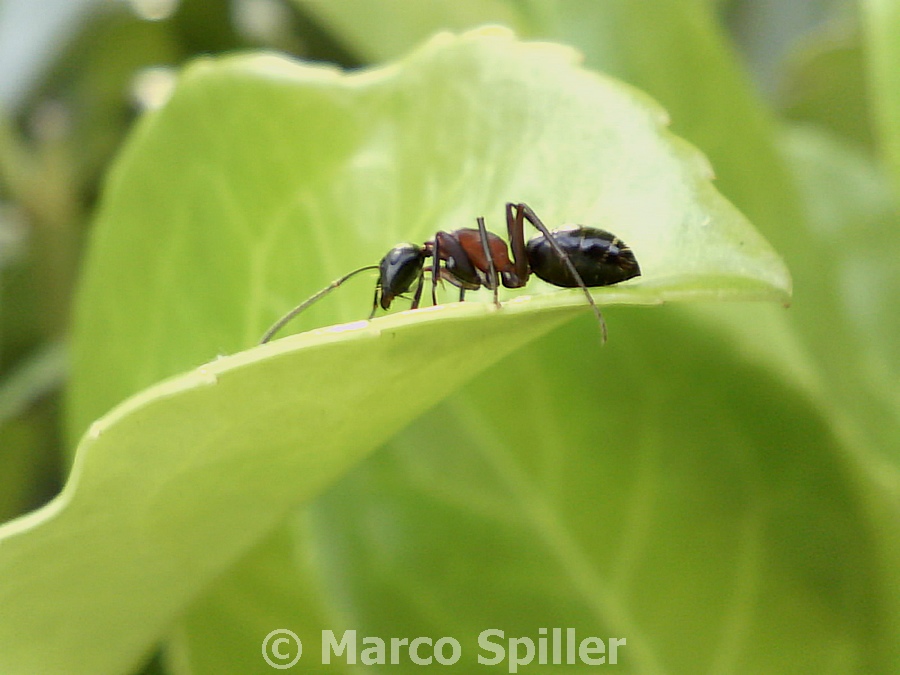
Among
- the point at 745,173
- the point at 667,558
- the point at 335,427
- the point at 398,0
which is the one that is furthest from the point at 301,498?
the point at 398,0

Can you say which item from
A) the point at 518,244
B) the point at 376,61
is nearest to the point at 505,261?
the point at 518,244

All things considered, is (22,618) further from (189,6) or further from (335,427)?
(189,6)

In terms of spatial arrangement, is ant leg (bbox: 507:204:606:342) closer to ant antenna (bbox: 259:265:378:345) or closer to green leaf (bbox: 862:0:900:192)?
ant antenna (bbox: 259:265:378:345)

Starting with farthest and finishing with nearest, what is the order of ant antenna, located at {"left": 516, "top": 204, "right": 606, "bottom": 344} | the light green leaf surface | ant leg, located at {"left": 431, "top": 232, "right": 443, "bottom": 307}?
ant leg, located at {"left": 431, "top": 232, "right": 443, "bottom": 307} < ant antenna, located at {"left": 516, "top": 204, "right": 606, "bottom": 344} < the light green leaf surface

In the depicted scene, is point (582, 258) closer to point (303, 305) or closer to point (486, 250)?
point (486, 250)

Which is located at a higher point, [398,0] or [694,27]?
[398,0]

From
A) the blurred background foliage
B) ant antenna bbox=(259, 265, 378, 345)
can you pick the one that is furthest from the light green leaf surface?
the blurred background foliage
